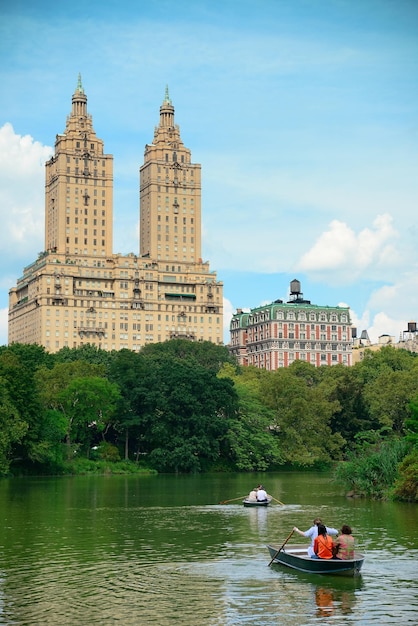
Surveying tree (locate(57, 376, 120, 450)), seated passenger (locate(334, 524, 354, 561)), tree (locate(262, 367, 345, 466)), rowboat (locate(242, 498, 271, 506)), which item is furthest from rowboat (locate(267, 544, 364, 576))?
tree (locate(262, 367, 345, 466))

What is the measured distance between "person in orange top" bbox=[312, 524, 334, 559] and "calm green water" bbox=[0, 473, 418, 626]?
0.69 meters

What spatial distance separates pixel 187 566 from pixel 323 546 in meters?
4.59

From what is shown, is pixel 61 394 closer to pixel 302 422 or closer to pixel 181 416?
pixel 181 416

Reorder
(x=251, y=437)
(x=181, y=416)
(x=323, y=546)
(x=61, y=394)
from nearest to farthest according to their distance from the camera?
(x=323, y=546) < (x=61, y=394) < (x=181, y=416) < (x=251, y=437)

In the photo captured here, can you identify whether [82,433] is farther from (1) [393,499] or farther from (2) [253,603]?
(2) [253,603]

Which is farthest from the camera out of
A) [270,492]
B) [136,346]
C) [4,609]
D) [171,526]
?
[136,346]

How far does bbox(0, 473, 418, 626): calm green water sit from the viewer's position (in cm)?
2438

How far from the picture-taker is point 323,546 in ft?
97.1

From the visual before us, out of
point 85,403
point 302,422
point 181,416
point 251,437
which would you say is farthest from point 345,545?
point 302,422

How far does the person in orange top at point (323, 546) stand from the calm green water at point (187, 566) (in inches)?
27.1

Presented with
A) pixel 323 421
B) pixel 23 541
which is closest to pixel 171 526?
pixel 23 541

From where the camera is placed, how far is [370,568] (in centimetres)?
3089

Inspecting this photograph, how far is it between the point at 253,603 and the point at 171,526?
18488 millimetres

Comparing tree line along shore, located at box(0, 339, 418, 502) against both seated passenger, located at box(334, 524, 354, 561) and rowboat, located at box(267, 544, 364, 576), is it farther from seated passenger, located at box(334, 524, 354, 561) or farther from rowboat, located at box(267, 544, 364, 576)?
seated passenger, located at box(334, 524, 354, 561)
